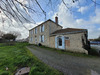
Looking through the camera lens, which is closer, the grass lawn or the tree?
the tree

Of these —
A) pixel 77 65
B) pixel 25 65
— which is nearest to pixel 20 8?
pixel 25 65

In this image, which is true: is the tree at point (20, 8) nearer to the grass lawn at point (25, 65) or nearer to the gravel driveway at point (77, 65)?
the grass lawn at point (25, 65)

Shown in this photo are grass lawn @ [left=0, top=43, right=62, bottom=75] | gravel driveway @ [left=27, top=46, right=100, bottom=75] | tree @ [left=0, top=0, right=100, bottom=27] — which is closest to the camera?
tree @ [left=0, top=0, right=100, bottom=27]

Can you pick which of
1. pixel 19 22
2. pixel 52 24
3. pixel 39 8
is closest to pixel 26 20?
pixel 19 22

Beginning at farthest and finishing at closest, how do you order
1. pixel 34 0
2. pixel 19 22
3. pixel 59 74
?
pixel 59 74 < pixel 19 22 < pixel 34 0

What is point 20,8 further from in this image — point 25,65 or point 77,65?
point 77,65

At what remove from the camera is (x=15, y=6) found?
5.09ft

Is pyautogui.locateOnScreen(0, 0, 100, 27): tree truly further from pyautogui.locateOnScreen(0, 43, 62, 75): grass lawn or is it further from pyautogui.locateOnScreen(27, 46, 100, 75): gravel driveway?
pyautogui.locateOnScreen(27, 46, 100, 75): gravel driveway

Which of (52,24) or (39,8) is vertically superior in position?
(52,24)

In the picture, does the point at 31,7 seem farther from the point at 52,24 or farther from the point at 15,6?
the point at 52,24

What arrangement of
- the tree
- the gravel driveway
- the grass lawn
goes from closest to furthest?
the tree < the grass lawn < the gravel driveway

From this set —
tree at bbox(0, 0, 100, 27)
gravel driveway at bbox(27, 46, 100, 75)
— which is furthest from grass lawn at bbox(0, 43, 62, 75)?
tree at bbox(0, 0, 100, 27)

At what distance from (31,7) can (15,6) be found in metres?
0.50

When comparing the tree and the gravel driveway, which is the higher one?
the tree
